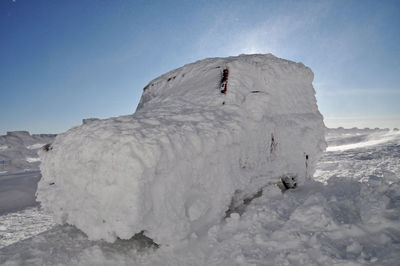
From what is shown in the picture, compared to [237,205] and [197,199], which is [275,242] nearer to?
[197,199]

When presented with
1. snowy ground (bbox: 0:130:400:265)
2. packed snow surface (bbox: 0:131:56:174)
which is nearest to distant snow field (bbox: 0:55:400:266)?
snowy ground (bbox: 0:130:400:265)

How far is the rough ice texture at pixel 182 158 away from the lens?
1.96 metres

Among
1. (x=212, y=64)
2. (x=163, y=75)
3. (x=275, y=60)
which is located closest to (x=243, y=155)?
(x=212, y=64)

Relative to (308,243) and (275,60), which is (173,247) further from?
(275,60)

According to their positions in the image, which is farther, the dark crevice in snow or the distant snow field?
the dark crevice in snow

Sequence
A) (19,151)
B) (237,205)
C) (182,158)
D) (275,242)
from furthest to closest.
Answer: (19,151) → (237,205) → (182,158) → (275,242)

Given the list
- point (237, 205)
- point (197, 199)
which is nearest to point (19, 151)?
point (237, 205)

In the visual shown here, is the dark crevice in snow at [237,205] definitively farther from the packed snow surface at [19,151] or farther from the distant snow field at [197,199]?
the packed snow surface at [19,151]

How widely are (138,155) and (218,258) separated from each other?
1084mm

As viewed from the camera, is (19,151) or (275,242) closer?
(275,242)

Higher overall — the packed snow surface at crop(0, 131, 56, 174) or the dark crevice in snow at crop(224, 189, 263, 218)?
the packed snow surface at crop(0, 131, 56, 174)

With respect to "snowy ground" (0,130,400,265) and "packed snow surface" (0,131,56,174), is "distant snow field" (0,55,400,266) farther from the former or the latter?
"packed snow surface" (0,131,56,174)

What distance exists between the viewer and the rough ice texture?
1.96m

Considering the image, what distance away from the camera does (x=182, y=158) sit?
7.36 ft
